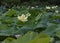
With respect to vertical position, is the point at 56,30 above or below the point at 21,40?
above

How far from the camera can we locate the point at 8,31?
127 cm

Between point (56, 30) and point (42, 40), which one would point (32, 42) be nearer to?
point (42, 40)

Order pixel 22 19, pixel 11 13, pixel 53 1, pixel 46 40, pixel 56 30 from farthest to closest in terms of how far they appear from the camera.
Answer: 1. pixel 53 1
2. pixel 11 13
3. pixel 22 19
4. pixel 56 30
5. pixel 46 40

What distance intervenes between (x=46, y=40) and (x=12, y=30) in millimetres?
433

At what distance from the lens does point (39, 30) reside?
128 centimetres

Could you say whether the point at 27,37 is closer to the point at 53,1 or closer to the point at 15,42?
the point at 15,42

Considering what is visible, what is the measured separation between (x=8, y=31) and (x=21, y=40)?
0.33 meters

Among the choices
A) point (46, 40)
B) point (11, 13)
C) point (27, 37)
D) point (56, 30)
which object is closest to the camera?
point (46, 40)

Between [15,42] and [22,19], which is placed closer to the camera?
[15,42]

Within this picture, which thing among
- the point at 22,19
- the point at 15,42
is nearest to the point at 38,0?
the point at 22,19

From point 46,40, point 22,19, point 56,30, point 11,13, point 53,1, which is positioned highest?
point 53,1

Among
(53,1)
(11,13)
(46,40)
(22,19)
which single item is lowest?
(46,40)

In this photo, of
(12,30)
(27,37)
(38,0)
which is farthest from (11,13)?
(38,0)

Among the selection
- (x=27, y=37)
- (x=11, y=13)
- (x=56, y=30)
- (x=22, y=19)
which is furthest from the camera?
(x=11, y=13)
